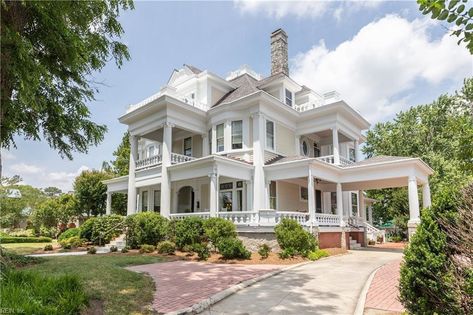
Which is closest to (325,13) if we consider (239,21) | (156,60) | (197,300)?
(239,21)

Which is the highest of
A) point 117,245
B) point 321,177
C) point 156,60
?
point 156,60

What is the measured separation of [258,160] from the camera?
60.3 feet

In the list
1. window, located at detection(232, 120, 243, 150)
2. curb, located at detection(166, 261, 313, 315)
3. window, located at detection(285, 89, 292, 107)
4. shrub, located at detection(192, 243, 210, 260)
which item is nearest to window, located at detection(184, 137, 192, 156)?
window, located at detection(232, 120, 243, 150)

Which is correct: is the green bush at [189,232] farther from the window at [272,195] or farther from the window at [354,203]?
the window at [354,203]

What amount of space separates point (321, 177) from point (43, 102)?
1323 centimetres

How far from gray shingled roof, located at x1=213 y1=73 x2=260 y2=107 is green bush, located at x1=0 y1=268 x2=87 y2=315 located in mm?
16375

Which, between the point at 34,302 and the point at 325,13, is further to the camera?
the point at 325,13

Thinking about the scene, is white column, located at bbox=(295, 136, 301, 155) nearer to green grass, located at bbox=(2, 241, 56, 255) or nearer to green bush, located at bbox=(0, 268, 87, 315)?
green grass, located at bbox=(2, 241, 56, 255)

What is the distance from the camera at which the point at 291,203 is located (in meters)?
20.7

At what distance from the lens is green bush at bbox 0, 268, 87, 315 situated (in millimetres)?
4598

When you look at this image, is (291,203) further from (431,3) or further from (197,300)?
(431,3)

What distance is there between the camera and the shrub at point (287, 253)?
495 inches

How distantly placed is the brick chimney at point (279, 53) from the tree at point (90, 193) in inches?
762

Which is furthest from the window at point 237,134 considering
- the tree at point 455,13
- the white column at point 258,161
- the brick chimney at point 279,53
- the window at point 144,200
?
the tree at point 455,13
